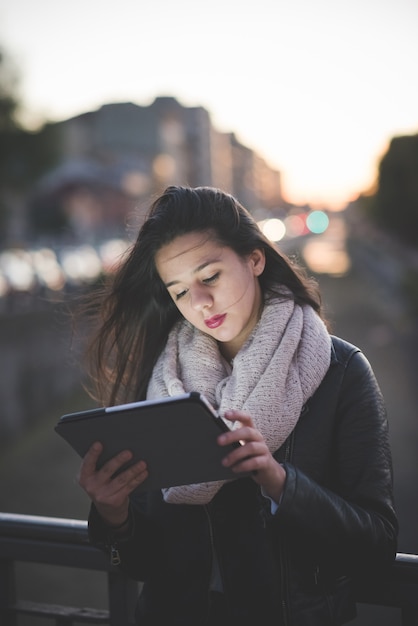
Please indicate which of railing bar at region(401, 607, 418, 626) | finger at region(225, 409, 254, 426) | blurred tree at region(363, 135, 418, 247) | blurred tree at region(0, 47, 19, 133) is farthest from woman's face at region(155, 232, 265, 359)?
blurred tree at region(0, 47, 19, 133)

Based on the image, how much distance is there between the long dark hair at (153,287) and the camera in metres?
1.93

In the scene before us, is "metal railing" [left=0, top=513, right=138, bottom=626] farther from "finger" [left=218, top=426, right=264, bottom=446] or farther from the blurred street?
the blurred street

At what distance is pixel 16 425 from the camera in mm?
14406

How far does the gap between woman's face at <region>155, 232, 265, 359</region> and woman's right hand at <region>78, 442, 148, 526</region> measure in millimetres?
479

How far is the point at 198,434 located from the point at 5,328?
12885mm

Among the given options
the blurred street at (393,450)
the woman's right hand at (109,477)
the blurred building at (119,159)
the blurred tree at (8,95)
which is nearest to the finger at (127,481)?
the woman's right hand at (109,477)

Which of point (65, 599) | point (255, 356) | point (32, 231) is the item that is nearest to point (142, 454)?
point (255, 356)

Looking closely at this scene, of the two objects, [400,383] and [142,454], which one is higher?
[142,454]

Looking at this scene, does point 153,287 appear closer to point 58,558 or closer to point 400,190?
point 58,558

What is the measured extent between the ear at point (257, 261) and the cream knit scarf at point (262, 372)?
11 centimetres

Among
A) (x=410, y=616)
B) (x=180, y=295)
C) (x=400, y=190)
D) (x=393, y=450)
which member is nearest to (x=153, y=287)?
(x=180, y=295)

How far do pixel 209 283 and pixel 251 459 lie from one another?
57 centimetres

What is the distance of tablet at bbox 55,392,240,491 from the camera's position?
1.42 metres

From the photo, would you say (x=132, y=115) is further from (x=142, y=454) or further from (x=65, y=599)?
(x=142, y=454)
